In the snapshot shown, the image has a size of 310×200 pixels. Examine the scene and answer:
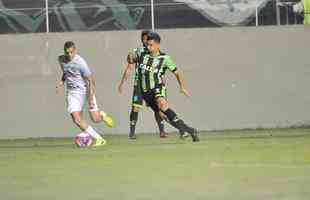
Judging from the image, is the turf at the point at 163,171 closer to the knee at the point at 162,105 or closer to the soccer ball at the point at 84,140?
the soccer ball at the point at 84,140

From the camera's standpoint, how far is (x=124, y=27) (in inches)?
850

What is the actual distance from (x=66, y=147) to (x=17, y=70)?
5111mm

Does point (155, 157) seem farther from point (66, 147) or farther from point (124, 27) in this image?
point (124, 27)

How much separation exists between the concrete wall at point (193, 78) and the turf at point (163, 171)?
15.3 feet

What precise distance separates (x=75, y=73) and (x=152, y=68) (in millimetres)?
1334

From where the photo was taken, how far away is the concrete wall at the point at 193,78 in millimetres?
21422

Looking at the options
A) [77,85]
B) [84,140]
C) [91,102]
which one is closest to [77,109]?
[91,102]

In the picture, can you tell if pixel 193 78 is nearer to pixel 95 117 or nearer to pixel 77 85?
pixel 95 117

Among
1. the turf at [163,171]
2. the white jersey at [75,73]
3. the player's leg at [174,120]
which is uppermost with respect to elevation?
the white jersey at [75,73]

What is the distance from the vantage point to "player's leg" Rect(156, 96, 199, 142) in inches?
640

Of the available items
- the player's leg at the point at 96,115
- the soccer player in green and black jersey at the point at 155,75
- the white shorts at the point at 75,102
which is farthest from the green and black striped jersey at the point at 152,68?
the white shorts at the point at 75,102

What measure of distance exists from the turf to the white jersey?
105cm

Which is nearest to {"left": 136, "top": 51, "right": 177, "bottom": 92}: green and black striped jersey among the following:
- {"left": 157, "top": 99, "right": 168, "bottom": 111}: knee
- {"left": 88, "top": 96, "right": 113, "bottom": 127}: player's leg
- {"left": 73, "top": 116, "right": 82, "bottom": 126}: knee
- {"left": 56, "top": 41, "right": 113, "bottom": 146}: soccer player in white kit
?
{"left": 157, "top": 99, "right": 168, "bottom": 111}: knee

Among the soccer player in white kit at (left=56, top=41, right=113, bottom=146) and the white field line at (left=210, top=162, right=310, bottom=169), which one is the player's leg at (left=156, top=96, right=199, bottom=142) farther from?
the white field line at (left=210, top=162, right=310, bottom=169)
